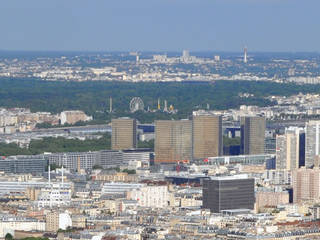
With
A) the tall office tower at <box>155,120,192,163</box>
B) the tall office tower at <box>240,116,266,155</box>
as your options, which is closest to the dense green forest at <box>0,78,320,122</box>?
the tall office tower at <box>240,116,266,155</box>

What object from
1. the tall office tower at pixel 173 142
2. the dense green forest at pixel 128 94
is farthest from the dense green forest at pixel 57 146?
the dense green forest at pixel 128 94

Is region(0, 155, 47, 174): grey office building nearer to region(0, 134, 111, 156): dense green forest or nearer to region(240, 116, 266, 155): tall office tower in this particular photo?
region(0, 134, 111, 156): dense green forest

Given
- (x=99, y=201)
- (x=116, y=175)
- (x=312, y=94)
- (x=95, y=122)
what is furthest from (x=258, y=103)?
(x=99, y=201)

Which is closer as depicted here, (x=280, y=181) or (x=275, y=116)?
(x=280, y=181)

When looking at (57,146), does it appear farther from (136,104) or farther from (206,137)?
(136,104)

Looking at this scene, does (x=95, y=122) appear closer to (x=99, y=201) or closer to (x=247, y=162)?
(x=247, y=162)

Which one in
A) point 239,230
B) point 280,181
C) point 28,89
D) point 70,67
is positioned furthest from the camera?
point 70,67
